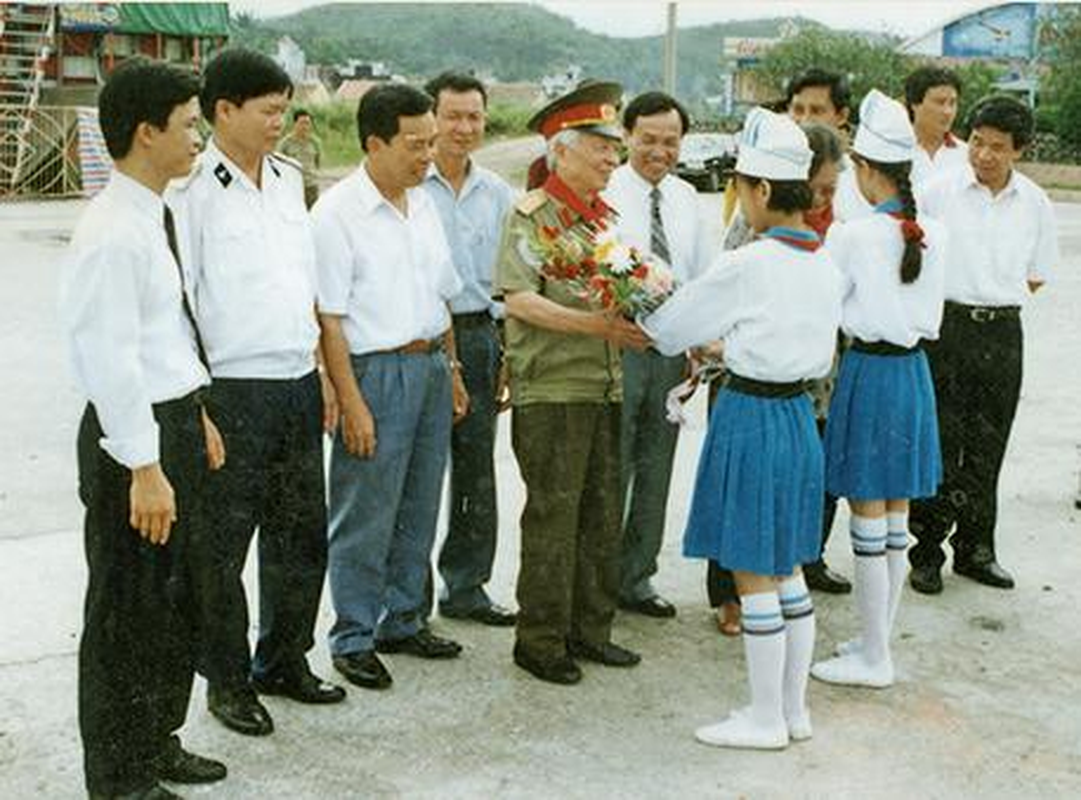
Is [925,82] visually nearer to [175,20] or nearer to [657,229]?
[657,229]

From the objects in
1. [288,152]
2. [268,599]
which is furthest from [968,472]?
[288,152]

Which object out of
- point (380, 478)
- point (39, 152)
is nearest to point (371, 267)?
point (380, 478)

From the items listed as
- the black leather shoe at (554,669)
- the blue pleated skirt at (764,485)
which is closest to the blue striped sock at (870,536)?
the blue pleated skirt at (764,485)

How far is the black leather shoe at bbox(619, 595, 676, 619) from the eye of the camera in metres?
4.88

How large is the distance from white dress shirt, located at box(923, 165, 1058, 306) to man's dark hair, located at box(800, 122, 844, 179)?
3.45 ft

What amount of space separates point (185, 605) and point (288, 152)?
42.3ft

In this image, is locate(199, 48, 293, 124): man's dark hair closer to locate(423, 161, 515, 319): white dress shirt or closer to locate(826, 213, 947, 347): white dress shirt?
locate(423, 161, 515, 319): white dress shirt

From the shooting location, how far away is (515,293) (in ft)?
13.3

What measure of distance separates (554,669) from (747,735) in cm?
71

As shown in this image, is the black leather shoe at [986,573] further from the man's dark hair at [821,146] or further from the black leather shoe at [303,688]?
the black leather shoe at [303,688]

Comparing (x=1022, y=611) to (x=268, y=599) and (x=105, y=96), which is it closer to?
(x=268, y=599)

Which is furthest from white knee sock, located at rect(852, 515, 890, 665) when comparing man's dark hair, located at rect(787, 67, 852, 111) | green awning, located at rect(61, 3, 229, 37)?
green awning, located at rect(61, 3, 229, 37)

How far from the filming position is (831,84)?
5.22 m

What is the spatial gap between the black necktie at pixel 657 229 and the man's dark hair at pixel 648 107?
26 cm
